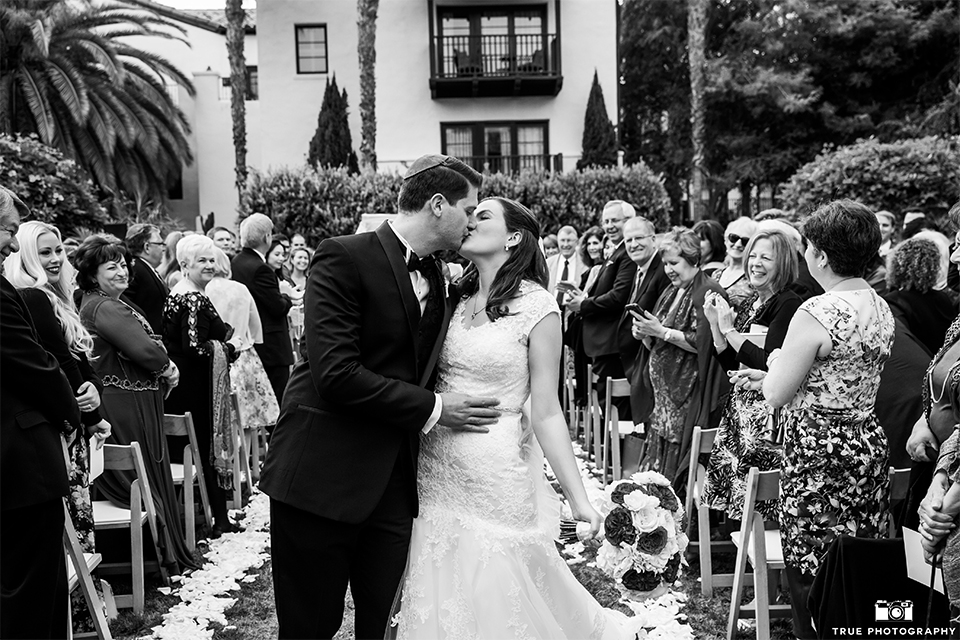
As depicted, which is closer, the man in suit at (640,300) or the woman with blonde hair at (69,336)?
the woman with blonde hair at (69,336)

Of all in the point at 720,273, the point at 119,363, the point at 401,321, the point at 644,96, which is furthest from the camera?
the point at 644,96

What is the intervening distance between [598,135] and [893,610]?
2236cm

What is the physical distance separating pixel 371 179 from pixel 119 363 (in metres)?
15.9

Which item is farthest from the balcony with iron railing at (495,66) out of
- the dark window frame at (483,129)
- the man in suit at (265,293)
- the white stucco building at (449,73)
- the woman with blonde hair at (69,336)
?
the woman with blonde hair at (69,336)

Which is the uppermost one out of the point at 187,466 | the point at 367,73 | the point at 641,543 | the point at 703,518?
the point at 367,73

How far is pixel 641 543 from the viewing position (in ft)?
10.5

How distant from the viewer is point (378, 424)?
302 centimetres

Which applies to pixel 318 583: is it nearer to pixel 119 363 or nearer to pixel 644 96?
pixel 119 363

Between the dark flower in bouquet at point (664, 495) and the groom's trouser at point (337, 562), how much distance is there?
→ 0.90m

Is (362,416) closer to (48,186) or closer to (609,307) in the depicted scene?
(609,307)

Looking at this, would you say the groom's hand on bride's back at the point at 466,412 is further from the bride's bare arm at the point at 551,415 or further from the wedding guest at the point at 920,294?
the wedding guest at the point at 920,294

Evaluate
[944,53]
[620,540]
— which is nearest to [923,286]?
[620,540]

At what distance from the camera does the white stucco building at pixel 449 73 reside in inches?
998

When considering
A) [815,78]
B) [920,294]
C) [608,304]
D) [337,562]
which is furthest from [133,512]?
[815,78]
